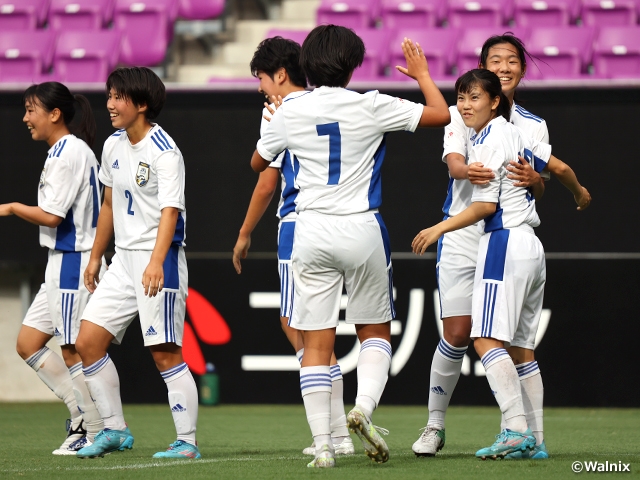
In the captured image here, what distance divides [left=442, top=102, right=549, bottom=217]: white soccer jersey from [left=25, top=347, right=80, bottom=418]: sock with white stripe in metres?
2.36

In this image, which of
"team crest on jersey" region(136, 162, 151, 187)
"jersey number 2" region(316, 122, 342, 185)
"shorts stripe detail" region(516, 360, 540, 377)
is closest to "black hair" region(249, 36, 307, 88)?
"team crest on jersey" region(136, 162, 151, 187)

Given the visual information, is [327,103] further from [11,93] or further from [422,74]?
[11,93]

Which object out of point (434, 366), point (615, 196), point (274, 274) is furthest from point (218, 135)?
point (434, 366)

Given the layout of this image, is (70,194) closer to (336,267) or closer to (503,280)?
(336,267)

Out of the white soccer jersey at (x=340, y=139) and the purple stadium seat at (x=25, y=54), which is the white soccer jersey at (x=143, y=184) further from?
the purple stadium seat at (x=25, y=54)

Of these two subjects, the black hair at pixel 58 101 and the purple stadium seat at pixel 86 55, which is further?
the purple stadium seat at pixel 86 55

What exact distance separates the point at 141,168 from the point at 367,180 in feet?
4.02

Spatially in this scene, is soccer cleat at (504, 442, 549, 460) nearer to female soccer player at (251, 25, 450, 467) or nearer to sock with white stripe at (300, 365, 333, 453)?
female soccer player at (251, 25, 450, 467)

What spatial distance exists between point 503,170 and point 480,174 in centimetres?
13

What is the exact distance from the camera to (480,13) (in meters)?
10.5

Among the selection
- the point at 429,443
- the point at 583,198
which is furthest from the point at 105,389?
the point at 583,198

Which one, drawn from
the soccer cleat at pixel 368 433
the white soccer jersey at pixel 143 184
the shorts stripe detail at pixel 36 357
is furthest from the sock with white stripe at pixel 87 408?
the soccer cleat at pixel 368 433

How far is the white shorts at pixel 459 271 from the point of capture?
4.65 metres

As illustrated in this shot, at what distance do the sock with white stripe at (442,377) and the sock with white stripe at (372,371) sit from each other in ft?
1.81
